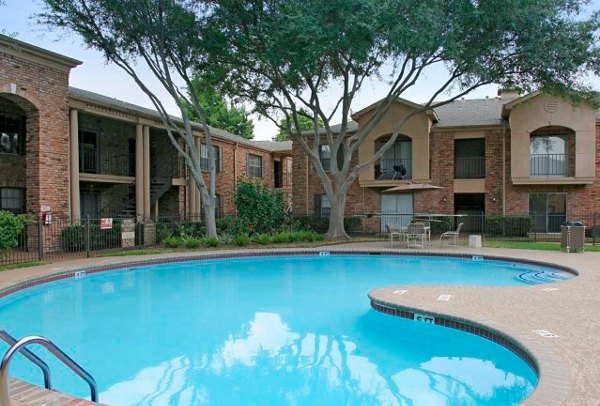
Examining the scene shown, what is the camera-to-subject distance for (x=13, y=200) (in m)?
17.5

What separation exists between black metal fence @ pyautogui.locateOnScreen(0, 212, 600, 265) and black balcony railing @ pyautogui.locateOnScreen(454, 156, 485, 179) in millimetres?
1958

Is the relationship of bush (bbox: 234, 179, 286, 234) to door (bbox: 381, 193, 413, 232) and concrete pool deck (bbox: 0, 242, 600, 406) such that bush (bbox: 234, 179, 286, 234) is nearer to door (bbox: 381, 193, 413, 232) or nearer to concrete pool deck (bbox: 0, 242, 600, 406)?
door (bbox: 381, 193, 413, 232)

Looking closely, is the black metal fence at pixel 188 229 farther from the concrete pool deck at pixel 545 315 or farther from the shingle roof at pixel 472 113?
the shingle roof at pixel 472 113

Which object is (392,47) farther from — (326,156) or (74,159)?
(74,159)

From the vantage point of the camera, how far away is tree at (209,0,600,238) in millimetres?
14984

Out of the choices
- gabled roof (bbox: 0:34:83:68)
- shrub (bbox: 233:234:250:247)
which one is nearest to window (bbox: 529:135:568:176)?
shrub (bbox: 233:234:250:247)

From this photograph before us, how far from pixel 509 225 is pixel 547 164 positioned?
3.56 meters

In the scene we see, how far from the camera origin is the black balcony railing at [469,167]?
2317 centimetres

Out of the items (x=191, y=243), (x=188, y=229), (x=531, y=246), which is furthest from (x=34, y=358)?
(x=531, y=246)

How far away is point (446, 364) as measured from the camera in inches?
239

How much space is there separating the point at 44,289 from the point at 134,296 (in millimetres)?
2267

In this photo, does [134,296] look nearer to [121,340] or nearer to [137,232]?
[121,340]

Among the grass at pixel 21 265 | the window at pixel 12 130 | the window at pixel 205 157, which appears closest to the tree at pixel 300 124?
the window at pixel 205 157

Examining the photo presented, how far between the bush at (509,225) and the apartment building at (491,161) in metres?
1.12
